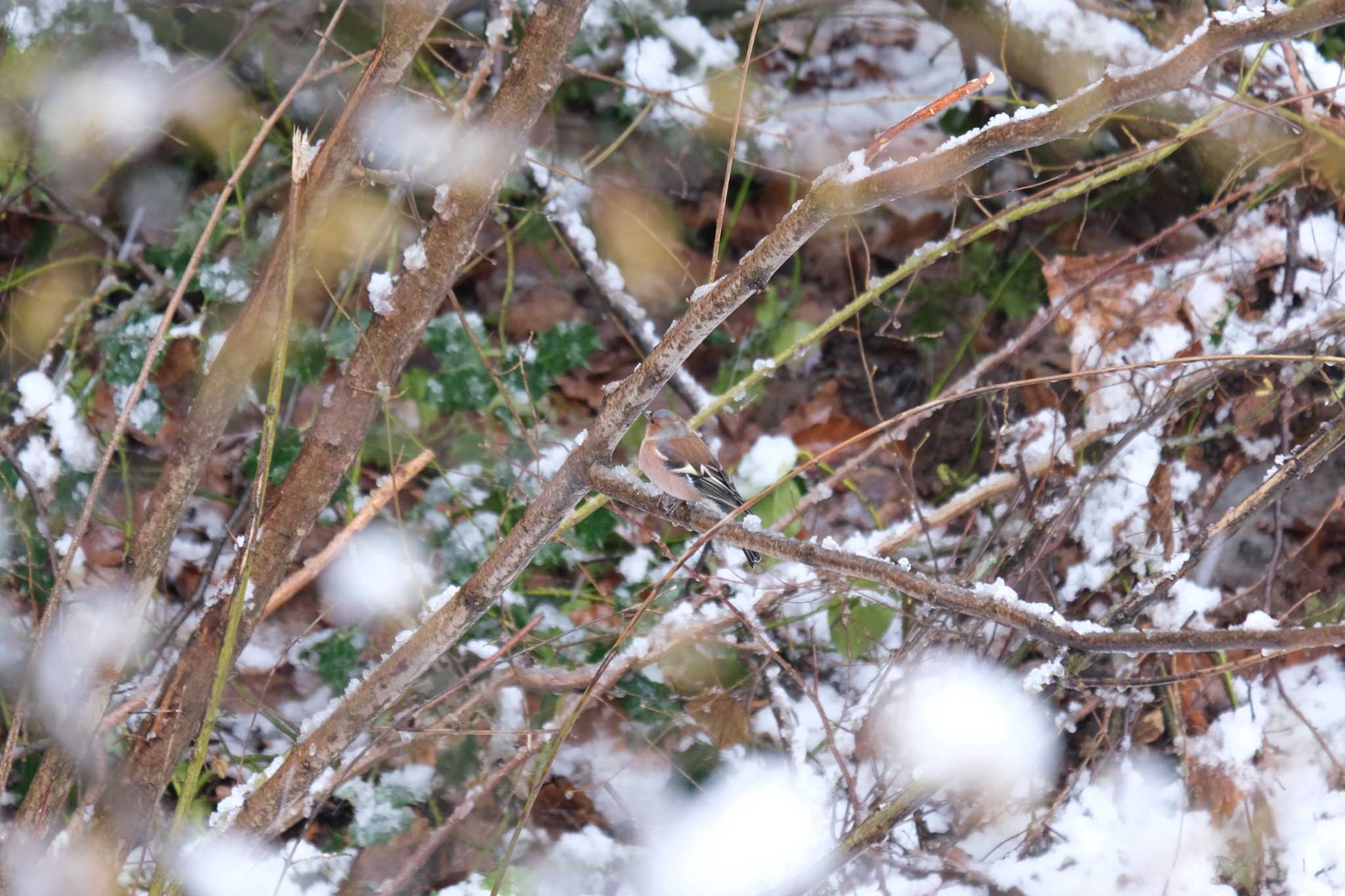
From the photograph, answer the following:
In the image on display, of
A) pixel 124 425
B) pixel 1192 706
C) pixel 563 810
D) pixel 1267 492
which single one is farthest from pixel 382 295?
pixel 1192 706

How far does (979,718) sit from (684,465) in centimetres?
114

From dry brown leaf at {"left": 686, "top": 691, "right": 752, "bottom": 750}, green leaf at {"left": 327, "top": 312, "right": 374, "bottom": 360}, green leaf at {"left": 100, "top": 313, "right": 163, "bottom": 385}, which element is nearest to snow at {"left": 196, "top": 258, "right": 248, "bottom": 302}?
green leaf at {"left": 100, "top": 313, "right": 163, "bottom": 385}

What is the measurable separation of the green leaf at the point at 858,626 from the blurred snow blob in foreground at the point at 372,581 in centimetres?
133

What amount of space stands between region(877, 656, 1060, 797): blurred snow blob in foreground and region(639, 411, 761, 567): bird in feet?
1.96

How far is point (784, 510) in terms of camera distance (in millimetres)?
3336

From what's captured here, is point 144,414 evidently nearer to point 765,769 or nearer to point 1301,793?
point 765,769

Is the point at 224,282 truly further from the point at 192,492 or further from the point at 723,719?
the point at 723,719

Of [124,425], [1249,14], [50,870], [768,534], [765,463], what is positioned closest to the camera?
[1249,14]

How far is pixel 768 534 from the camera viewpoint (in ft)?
6.22

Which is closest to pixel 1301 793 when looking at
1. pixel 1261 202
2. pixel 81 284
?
pixel 1261 202

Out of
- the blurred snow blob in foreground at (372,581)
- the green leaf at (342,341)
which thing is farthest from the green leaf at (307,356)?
the blurred snow blob in foreground at (372,581)

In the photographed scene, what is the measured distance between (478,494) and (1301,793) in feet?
8.89

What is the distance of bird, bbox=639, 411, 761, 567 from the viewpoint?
10.5ft

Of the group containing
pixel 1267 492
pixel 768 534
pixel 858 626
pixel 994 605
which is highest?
pixel 858 626
